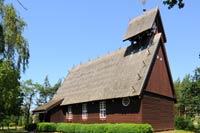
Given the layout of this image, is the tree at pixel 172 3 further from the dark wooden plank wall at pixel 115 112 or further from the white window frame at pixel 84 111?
the white window frame at pixel 84 111

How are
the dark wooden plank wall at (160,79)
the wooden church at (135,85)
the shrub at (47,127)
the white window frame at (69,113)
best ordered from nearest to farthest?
the wooden church at (135,85), the dark wooden plank wall at (160,79), the shrub at (47,127), the white window frame at (69,113)

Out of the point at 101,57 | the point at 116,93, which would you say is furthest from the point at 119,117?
the point at 101,57

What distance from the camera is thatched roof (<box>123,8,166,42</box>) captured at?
1228 inches

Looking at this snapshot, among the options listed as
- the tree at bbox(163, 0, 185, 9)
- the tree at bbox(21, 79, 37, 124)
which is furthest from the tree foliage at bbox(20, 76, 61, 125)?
the tree at bbox(163, 0, 185, 9)

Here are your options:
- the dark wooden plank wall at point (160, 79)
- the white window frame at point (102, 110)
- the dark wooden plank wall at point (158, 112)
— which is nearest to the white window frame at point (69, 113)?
the white window frame at point (102, 110)

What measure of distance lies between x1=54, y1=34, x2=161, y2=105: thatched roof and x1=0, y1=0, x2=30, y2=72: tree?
773 centimetres

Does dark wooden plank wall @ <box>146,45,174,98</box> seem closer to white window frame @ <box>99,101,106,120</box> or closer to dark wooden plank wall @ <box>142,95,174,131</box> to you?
dark wooden plank wall @ <box>142,95,174,131</box>

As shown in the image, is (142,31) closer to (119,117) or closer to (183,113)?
(119,117)

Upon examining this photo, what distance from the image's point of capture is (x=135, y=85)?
28531mm

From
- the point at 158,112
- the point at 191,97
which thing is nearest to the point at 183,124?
the point at 158,112

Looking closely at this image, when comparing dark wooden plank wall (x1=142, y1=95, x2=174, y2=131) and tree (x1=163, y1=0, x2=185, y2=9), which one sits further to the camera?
dark wooden plank wall (x1=142, y1=95, x2=174, y2=131)

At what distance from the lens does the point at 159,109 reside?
1182 inches

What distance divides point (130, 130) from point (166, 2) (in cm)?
1919

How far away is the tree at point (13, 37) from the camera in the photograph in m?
38.2
